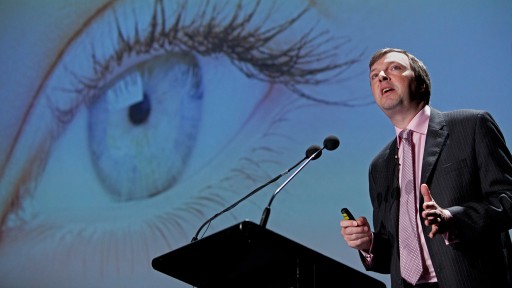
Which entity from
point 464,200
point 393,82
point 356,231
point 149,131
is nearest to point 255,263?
point 356,231

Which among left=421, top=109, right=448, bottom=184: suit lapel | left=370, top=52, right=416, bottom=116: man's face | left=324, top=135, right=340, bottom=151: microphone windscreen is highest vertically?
left=370, top=52, right=416, bottom=116: man's face

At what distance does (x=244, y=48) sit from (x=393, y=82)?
178 centimetres

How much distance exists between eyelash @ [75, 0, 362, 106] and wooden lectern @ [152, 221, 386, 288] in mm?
1903

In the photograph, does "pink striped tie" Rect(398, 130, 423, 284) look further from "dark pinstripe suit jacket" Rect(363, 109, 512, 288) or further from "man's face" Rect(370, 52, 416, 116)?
"man's face" Rect(370, 52, 416, 116)

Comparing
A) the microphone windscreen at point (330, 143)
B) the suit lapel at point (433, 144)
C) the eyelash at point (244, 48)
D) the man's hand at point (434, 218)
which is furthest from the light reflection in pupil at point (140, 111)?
the man's hand at point (434, 218)

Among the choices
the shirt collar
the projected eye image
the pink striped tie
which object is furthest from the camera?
the projected eye image

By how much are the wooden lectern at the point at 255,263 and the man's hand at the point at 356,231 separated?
197 mm

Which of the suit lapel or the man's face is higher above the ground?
the man's face

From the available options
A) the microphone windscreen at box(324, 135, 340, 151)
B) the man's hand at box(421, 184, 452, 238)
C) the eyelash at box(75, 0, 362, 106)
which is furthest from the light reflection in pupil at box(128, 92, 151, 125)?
the man's hand at box(421, 184, 452, 238)

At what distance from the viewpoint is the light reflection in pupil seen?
3.96 metres

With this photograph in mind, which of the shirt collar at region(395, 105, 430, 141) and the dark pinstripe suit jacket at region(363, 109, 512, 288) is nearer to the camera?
the dark pinstripe suit jacket at region(363, 109, 512, 288)

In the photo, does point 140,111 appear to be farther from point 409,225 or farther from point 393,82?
point 409,225

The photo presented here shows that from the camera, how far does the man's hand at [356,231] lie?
1976 mm

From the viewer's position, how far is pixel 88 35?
4.30m
